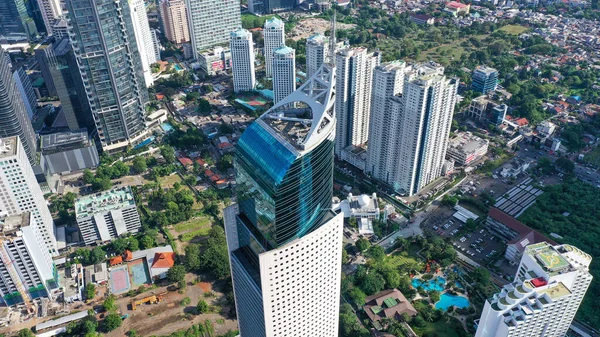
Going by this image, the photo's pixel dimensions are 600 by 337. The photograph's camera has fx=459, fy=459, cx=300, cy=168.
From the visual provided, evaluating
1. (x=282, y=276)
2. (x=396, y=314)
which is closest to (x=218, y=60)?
(x=396, y=314)

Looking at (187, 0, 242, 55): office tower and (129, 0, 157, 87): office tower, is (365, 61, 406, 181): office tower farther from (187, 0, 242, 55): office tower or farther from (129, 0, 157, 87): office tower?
(187, 0, 242, 55): office tower

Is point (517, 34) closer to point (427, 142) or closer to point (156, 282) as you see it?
point (427, 142)

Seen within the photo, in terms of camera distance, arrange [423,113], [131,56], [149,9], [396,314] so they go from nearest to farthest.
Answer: [396,314], [423,113], [131,56], [149,9]

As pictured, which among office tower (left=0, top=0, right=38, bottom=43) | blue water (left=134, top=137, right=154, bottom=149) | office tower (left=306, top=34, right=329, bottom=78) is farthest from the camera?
office tower (left=0, top=0, right=38, bottom=43)

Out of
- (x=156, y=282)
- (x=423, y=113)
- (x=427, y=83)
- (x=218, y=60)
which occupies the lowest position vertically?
(x=156, y=282)

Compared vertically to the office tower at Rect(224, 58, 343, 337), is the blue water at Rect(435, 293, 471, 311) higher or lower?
lower

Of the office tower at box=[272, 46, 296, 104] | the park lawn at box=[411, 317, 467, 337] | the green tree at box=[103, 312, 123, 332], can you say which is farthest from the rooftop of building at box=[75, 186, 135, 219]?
the park lawn at box=[411, 317, 467, 337]

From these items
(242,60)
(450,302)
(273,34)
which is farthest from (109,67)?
(450,302)
